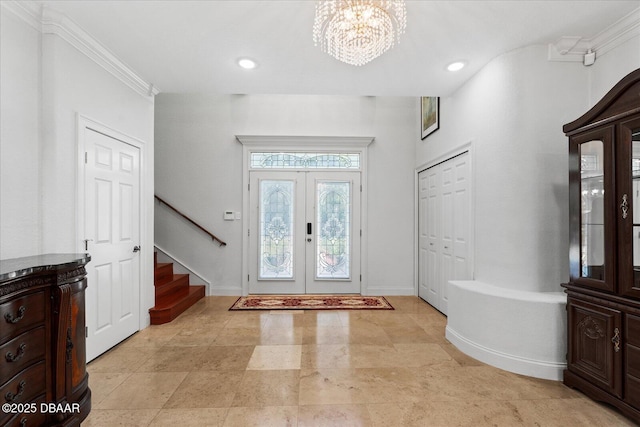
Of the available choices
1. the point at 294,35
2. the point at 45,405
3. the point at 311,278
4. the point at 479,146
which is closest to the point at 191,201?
the point at 311,278

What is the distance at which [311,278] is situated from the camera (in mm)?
5125

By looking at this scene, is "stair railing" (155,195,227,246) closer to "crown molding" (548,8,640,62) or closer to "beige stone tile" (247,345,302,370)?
"beige stone tile" (247,345,302,370)

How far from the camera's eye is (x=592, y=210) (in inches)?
86.6

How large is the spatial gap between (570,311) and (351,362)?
1.73m

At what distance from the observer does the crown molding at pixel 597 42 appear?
2.35 meters

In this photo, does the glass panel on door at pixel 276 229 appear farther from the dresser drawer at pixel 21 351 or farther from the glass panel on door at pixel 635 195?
the glass panel on door at pixel 635 195

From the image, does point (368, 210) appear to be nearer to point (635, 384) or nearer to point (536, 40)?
point (536, 40)

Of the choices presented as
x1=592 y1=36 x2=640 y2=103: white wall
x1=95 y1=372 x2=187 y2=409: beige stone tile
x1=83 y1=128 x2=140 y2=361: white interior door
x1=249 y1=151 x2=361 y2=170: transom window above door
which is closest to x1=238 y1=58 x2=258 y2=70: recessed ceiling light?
x1=83 y1=128 x2=140 y2=361: white interior door

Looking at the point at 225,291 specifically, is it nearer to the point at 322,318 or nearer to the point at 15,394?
the point at 322,318

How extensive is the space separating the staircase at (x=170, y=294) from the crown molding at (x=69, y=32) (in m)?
2.49

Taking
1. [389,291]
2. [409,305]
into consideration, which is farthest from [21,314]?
[389,291]

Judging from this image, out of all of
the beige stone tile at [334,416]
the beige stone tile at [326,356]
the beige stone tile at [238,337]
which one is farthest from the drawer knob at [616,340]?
the beige stone tile at [238,337]

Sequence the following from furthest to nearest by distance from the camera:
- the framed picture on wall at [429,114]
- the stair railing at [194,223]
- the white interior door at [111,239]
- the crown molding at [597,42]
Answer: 1. the stair railing at [194,223]
2. the framed picture on wall at [429,114]
3. the white interior door at [111,239]
4. the crown molding at [597,42]

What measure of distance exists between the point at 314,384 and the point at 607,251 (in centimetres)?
220
